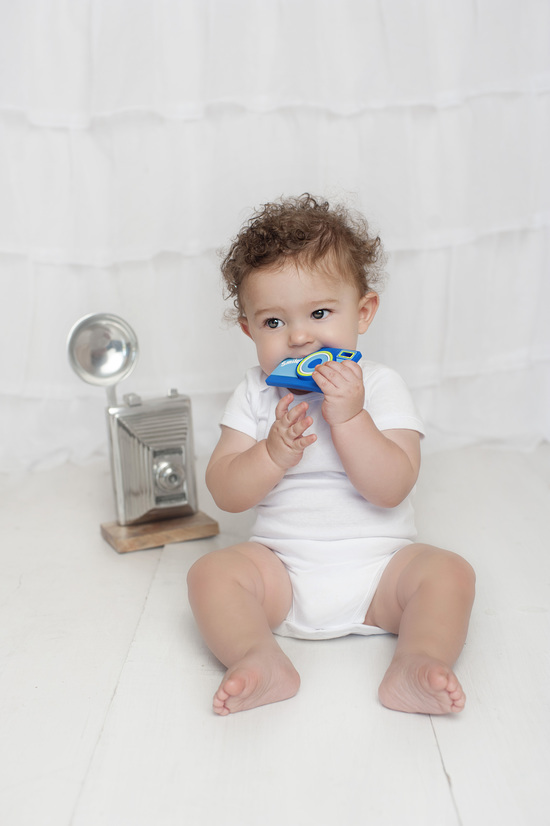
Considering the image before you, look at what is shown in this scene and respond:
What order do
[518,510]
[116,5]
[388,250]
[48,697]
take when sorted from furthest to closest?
[388,250] → [116,5] → [518,510] → [48,697]

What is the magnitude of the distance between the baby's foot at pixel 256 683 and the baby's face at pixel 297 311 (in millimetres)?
384

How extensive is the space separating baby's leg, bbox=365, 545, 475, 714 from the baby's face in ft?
0.96

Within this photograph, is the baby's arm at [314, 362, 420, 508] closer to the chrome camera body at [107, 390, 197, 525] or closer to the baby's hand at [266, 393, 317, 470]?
the baby's hand at [266, 393, 317, 470]

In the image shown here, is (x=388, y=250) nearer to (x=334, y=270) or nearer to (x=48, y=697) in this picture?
(x=334, y=270)

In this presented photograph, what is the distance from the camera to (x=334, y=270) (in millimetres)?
1100

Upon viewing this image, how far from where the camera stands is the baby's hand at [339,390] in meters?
1.02

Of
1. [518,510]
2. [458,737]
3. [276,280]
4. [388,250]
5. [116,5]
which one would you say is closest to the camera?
[458,737]

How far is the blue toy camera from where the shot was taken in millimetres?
→ 1044

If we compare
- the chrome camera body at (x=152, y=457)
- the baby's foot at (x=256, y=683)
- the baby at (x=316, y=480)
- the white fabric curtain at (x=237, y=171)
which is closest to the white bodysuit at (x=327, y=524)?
the baby at (x=316, y=480)

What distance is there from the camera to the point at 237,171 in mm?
1672

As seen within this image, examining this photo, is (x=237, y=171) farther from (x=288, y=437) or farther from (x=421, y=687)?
(x=421, y=687)

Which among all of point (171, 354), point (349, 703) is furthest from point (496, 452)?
point (349, 703)

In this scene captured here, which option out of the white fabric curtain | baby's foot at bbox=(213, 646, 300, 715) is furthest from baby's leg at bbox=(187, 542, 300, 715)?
the white fabric curtain

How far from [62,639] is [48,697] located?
5.5 inches
